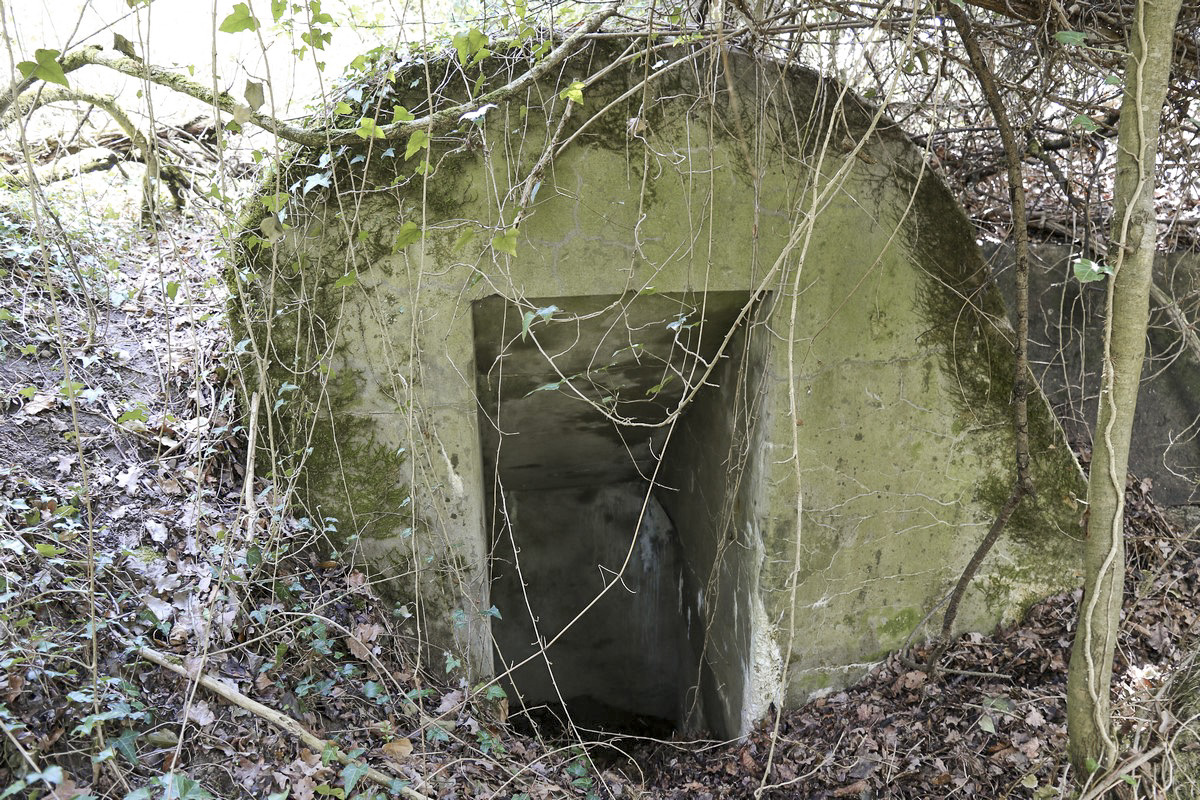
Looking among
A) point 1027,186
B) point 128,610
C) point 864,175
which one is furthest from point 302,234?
point 1027,186

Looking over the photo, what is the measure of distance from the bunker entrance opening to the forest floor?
504mm

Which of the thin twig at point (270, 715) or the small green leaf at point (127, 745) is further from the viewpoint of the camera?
the thin twig at point (270, 715)

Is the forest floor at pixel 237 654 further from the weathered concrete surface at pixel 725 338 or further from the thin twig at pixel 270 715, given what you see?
the weathered concrete surface at pixel 725 338

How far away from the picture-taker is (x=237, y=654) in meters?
2.44

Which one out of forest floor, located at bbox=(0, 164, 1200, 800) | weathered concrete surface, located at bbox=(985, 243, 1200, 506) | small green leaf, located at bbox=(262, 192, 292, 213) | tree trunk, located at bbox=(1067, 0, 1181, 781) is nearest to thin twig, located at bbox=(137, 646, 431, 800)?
forest floor, located at bbox=(0, 164, 1200, 800)

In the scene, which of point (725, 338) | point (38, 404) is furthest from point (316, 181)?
point (725, 338)

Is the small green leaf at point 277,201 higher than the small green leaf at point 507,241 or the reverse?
higher

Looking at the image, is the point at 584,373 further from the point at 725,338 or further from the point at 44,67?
the point at 44,67

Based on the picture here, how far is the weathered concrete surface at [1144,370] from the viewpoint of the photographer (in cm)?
387

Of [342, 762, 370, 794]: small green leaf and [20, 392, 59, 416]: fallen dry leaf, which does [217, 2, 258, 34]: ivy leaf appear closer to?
[20, 392, 59, 416]: fallen dry leaf

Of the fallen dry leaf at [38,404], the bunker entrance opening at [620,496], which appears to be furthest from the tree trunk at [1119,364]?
the fallen dry leaf at [38,404]

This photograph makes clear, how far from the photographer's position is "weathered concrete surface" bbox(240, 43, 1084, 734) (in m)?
2.91

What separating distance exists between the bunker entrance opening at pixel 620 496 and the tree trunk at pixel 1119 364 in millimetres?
1110

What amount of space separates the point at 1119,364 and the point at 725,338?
1.21 meters
